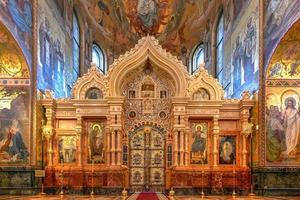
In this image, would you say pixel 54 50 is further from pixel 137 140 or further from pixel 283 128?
pixel 283 128

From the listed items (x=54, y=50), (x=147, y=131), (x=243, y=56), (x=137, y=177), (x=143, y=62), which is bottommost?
(x=137, y=177)

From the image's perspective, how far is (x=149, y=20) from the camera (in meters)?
37.8

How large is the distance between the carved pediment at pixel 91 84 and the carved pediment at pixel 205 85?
428 centimetres

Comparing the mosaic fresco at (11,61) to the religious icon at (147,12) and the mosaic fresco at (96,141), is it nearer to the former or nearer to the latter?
the mosaic fresco at (96,141)

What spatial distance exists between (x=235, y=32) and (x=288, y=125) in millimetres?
8114

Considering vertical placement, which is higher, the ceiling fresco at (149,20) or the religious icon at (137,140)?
the ceiling fresco at (149,20)

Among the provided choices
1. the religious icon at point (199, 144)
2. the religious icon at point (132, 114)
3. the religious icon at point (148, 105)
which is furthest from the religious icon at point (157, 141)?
the religious icon at point (199, 144)

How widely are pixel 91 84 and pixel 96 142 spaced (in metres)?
2.87

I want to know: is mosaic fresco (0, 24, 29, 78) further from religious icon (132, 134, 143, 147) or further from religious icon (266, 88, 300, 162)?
religious icon (266, 88, 300, 162)

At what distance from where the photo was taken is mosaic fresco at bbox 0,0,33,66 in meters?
19.0

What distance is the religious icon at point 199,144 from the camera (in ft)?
75.0

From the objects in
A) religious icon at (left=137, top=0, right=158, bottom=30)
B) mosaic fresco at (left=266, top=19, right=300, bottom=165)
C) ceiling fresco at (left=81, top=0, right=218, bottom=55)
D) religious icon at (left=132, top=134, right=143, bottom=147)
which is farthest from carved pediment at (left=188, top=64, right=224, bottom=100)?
religious icon at (left=137, top=0, right=158, bottom=30)

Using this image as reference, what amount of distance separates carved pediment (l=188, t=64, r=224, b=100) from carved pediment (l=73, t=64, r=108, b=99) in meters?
4.28

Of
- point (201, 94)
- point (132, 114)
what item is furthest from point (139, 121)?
point (201, 94)
